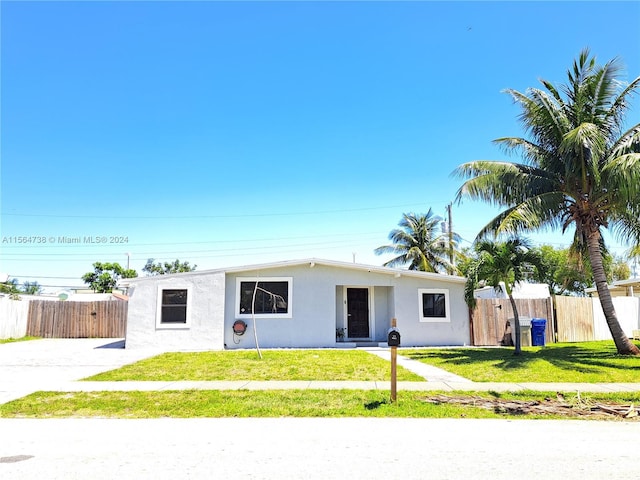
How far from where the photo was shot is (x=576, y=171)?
13.8m

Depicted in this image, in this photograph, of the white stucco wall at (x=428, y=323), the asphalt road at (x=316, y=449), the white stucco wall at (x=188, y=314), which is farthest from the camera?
the white stucco wall at (x=428, y=323)

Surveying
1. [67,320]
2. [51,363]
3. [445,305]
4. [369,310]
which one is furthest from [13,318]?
[445,305]

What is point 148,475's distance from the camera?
14.3 feet

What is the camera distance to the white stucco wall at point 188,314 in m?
Answer: 16.5

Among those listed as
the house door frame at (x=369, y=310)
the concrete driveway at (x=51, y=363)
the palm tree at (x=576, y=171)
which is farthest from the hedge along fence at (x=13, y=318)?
the palm tree at (x=576, y=171)

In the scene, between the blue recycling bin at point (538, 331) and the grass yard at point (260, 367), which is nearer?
the grass yard at point (260, 367)

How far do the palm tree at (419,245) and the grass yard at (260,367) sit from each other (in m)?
17.0

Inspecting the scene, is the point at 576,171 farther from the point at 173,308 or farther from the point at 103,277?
the point at 103,277

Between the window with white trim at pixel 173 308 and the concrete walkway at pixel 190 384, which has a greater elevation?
the window with white trim at pixel 173 308

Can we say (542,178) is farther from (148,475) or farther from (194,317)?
(148,475)

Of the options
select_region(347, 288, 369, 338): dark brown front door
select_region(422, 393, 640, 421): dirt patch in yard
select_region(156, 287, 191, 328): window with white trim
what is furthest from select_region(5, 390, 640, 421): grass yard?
select_region(347, 288, 369, 338): dark brown front door

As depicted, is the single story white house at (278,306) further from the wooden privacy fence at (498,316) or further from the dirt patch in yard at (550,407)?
the dirt patch in yard at (550,407)

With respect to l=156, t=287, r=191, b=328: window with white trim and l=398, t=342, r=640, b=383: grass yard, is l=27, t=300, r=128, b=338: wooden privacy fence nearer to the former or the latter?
l=156, t=287, r=191, b=328: window with white trim

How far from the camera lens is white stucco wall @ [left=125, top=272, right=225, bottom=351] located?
16.5 m
